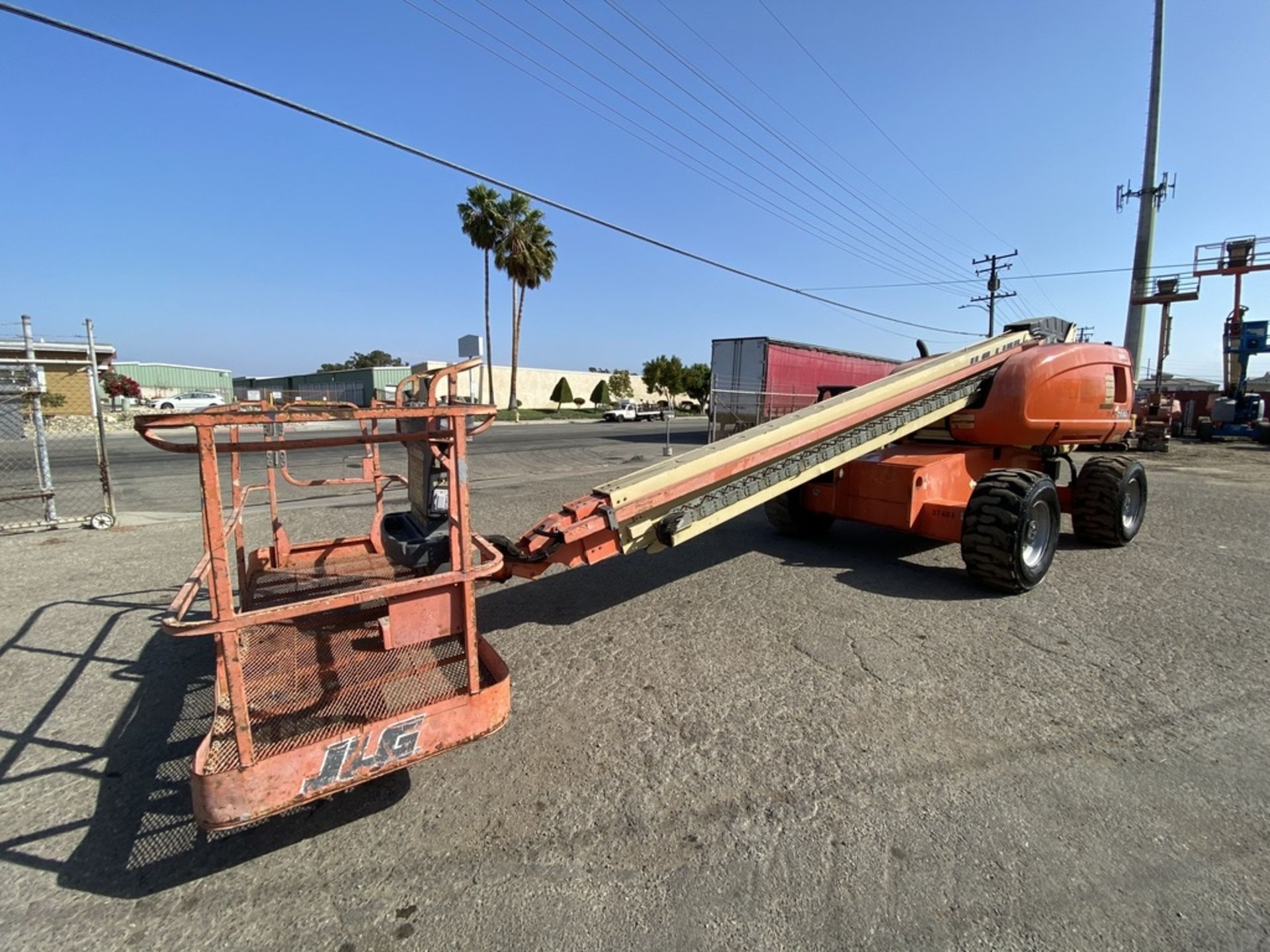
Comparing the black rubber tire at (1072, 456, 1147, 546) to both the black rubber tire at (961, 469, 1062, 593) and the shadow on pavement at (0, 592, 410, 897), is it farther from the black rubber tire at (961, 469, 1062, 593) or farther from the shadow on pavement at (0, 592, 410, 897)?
the shadow on pavement at (0, 592, 410, 897)

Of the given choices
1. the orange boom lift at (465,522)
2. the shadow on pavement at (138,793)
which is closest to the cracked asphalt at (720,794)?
the shadow on pavement at (138,793)

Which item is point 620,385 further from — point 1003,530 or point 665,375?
point 1003,530

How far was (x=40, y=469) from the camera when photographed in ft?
25.5

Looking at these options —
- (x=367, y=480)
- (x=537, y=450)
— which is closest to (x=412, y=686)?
(x=367, y=480)

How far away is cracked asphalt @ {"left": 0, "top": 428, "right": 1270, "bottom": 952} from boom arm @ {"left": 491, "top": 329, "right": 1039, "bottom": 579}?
89 centimetres

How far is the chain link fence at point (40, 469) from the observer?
7336mm

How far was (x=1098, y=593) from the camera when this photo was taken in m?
5.39

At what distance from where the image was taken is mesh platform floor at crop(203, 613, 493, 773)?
2455 mm

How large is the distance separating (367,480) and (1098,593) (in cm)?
649

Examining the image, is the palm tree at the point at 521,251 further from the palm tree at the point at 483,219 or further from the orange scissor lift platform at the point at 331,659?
the orange scissor lift platform at the point at 331,659

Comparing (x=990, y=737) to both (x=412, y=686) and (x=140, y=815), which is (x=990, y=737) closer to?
(x=412, y=686)

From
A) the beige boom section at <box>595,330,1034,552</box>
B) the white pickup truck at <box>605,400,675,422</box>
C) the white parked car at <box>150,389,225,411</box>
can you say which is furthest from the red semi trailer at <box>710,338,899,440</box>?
the white parked car at <box>150,389,225,411</box>

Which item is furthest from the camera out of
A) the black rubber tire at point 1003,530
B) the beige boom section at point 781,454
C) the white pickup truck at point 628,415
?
the white pickup truck at point 628,415

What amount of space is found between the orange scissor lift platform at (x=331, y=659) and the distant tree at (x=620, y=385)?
6633cm
